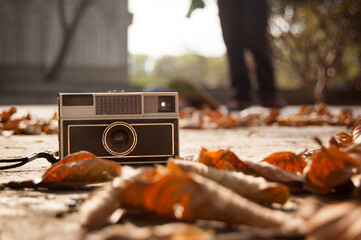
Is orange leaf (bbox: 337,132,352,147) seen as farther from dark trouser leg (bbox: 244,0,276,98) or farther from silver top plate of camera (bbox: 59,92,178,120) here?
dark trouser leg (bbox: 244,0,276,98)

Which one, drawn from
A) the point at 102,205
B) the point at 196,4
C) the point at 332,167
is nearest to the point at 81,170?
the point at 102,205

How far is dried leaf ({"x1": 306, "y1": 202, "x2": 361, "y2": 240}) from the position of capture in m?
0.66

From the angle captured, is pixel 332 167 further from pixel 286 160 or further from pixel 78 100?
pixel 78 100

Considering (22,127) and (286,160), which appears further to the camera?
(22,127)

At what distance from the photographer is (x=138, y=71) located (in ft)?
169

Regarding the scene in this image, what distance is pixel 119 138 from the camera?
1708 millimetres

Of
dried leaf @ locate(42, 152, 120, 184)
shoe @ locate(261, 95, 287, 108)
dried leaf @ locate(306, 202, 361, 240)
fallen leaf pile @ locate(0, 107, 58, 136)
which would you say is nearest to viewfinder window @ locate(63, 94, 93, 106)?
dried leaf @ locate(42, 152, 120, 184)

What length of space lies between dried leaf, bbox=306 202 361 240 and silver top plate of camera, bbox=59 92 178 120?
1.08 meters

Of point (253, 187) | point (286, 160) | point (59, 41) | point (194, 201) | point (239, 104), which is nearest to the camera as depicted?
point (194, 201)

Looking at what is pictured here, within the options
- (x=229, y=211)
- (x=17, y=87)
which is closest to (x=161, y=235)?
(x=229, y=211)

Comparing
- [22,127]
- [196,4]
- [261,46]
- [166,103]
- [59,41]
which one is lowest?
[22,127]

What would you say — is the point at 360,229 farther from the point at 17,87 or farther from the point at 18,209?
the point at 17,87

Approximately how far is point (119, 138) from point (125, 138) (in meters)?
0.03

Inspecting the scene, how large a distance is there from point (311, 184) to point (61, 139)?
905mm
